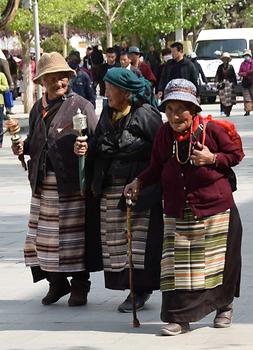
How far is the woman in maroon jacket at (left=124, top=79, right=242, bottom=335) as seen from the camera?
7.56m

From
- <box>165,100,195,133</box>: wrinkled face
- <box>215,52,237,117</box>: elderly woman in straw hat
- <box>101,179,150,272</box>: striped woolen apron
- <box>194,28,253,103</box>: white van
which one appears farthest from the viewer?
<box>194,28,253,103</box>: white van

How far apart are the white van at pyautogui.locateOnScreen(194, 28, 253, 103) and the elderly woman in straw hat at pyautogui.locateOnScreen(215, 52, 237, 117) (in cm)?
633

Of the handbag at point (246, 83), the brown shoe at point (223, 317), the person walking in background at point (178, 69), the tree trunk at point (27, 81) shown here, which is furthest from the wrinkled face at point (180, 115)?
the tree trunk at point (27, 81)

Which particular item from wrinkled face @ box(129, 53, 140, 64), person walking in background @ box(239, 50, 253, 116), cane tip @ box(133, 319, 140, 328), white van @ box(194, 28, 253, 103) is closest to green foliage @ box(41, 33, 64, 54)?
white van @ box(194, 28, 253, 103)

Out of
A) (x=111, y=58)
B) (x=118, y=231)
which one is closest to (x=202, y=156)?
(x=118, y=231)

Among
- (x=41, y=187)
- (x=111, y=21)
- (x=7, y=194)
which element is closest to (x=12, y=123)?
(x=41, y=187)

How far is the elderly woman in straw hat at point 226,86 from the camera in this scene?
99.5 feet

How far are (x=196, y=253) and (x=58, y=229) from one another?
1.47 metres

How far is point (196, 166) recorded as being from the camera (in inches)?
298

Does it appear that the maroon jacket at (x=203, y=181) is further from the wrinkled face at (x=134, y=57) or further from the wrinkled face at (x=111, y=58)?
the wrinkled face at (x=111, y=58)

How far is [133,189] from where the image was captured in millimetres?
7855

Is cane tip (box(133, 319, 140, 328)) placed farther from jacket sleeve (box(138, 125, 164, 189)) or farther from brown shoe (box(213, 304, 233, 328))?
jacket sleeve (box(138, 125, 164, 189))

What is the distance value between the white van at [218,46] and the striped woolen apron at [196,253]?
30.7 metres

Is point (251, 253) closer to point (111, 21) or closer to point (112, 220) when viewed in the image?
point (112, 220)
